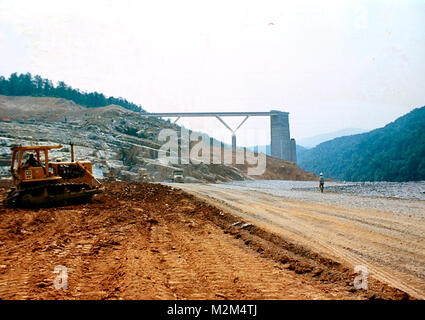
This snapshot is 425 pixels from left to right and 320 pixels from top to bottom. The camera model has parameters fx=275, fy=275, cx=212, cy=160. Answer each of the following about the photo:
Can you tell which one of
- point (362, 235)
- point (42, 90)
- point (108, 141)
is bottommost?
point (362, 235)

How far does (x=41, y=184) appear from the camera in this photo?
10.9 m

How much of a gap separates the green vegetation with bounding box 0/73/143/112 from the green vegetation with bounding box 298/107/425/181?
68.5 metres

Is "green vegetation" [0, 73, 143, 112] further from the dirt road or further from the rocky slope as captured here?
the dirt road

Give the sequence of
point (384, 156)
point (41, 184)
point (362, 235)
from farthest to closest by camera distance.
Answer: point (384, 156) < point (41, 184) < point (362, 235)

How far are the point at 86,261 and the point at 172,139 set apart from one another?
36147 mm

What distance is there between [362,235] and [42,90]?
7649 centimetres

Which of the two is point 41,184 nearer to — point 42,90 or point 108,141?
point 108,141

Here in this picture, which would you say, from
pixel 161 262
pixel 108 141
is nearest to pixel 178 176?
pixel 108 141

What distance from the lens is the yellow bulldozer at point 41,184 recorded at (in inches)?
418

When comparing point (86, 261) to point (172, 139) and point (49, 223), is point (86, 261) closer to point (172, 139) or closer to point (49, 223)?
point (49, 223)

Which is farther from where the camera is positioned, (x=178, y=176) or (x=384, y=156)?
(x=384, y=156)

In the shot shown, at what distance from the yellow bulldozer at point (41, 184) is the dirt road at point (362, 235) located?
658cm

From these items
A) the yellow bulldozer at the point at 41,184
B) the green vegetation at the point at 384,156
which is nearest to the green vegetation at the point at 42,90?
the yellow bulldozer at the point at 41,184
